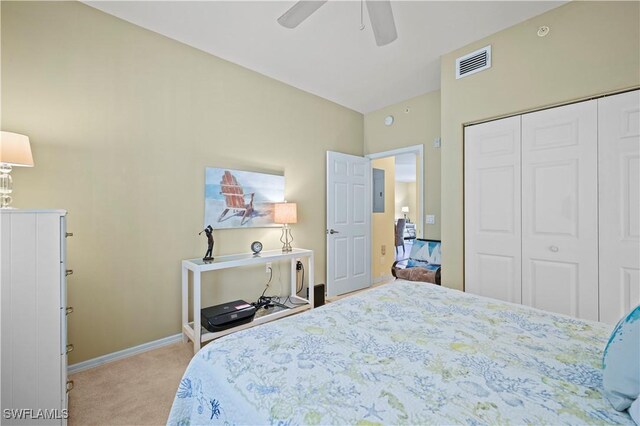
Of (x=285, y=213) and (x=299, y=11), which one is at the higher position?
(x=299, y=11)

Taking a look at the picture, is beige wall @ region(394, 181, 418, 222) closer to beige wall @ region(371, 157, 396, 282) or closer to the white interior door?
beige wall @ region(371, 157, 396, 282)

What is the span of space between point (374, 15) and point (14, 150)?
7.29 feet

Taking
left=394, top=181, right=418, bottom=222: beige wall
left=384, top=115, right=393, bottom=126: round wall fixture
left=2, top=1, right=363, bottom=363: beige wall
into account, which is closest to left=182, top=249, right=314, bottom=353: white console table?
left=2, top=1, right=363, bottom=363: beige wall

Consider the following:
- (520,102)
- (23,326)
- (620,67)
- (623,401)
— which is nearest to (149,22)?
(23,326)

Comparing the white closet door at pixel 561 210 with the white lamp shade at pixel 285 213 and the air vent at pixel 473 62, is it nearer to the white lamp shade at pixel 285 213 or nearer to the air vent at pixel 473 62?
the air vent at pixel 473 62

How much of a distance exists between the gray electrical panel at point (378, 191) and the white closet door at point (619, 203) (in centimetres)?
290

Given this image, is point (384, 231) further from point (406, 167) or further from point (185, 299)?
point (406, 167)

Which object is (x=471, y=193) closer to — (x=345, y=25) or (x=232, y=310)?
(x=345, y=25)

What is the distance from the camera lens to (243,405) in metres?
0.82

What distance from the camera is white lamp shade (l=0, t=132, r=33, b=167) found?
5.08ft

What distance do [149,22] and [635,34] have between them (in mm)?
3671

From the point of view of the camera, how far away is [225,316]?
2.44 m

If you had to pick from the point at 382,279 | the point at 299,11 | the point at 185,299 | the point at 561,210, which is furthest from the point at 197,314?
the point at 382,279

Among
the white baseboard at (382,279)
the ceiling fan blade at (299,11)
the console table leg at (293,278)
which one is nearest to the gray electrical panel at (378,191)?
the white baseboard at (382,279)
